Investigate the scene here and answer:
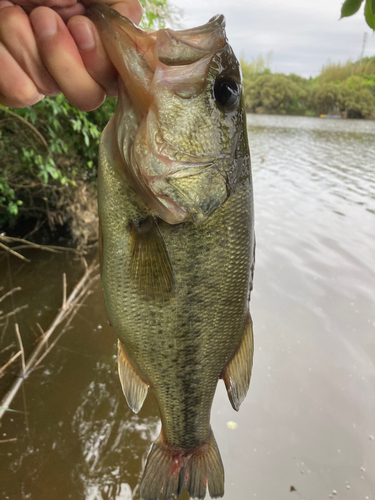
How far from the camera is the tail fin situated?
147 centimetres

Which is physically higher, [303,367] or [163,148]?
[163,148]

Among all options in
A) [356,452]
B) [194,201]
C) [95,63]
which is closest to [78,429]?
[356,452]

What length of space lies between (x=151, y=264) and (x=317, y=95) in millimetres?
62060

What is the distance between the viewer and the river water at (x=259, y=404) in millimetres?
2828

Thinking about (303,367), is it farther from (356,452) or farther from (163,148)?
(163,148)

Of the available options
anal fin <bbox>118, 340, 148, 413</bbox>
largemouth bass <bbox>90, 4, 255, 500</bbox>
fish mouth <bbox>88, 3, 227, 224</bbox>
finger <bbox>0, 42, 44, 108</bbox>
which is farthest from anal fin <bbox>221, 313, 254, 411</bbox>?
finger <bbox>0, 42, 44, 108</bbox>

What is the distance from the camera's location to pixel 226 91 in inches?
44.3

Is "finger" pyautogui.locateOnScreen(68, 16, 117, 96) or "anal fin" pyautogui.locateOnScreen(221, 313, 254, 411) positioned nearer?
"finger" pyautogui.locateOnScreen(68, 16, 117, 96)

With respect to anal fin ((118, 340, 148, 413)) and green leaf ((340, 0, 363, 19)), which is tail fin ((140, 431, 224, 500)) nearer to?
anal fin ((118, 340, 148, 413))

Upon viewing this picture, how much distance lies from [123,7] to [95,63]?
0.22 meters

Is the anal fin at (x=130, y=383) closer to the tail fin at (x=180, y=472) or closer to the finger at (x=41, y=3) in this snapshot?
the tail fin at (x=180, y=472)

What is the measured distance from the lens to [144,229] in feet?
3.77

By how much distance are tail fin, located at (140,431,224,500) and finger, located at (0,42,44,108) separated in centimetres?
154

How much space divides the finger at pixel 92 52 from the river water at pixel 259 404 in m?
2.98
